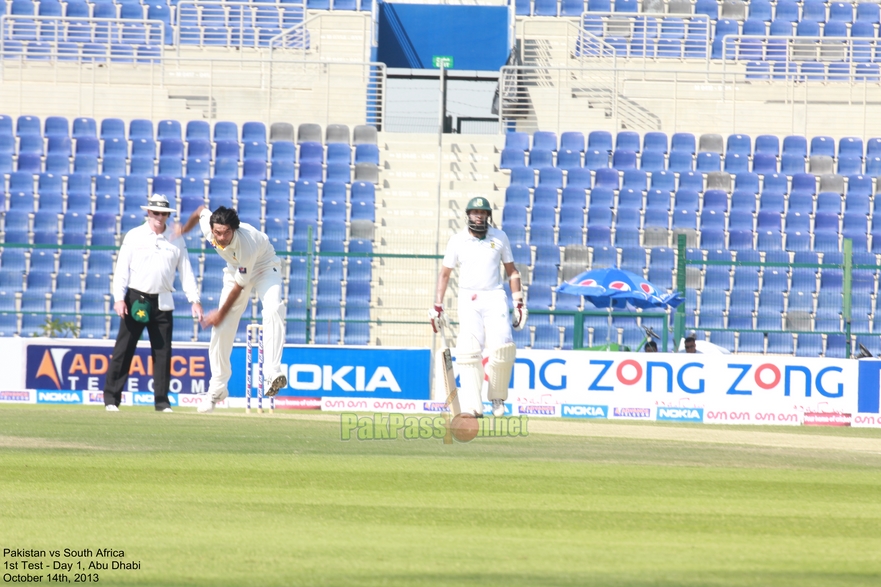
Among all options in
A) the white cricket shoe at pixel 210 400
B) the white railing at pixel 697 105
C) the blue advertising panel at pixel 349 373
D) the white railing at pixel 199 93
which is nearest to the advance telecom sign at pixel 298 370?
the blue advertising panel at pixel 349 373

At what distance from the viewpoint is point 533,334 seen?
20.1 metres

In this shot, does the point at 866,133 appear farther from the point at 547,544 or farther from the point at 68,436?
the point at 547,544

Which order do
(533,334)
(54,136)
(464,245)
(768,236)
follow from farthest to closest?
(54,136) < (768,236) < (533,334) < (464,245)

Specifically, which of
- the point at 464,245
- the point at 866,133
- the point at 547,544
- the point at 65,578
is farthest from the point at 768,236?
the point at 65,578

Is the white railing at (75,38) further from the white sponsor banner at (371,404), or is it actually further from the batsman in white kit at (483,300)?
the batsman in white kit at (483,300)

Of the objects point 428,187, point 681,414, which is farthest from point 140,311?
point 428,187

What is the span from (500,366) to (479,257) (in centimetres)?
102

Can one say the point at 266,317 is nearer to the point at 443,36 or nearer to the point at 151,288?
the point at 151,288

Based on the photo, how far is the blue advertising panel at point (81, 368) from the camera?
691 inches

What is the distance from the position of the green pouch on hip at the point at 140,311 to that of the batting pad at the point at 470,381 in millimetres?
3766

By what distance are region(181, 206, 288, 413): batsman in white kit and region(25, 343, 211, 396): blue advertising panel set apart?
6621 millimetres

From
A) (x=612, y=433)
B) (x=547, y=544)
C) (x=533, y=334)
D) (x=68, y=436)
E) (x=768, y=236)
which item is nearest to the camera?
(x=547, y=544)

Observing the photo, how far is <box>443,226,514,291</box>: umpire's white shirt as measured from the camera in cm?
1077

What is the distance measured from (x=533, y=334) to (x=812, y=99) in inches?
410
